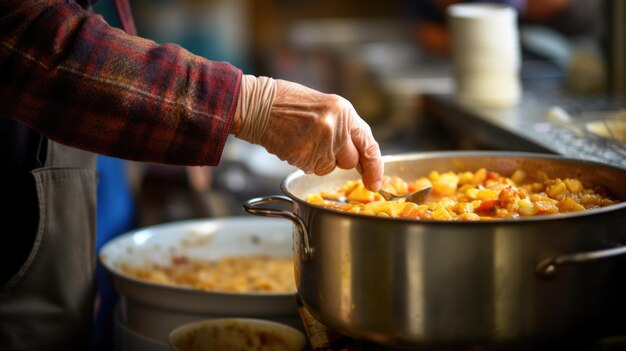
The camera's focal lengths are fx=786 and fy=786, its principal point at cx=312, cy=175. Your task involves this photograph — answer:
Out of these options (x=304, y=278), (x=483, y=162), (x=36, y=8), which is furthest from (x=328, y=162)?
(x=36, y=8)

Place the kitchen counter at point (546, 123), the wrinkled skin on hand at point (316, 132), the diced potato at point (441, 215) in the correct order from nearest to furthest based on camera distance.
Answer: the diced potato at point (441, 215) → the wrinkled skin on hand at point (316, 132) → the kitchen counter at point (546, 123)

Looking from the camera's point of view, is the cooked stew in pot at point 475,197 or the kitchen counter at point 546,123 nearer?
the cooked stew in pot at point 475,197

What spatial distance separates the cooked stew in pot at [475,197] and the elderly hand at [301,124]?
0.10 metres

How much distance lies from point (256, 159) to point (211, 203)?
0.94 m

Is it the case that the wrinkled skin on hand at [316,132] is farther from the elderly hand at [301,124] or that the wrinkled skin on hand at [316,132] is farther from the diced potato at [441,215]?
the diced potato at [441,215]

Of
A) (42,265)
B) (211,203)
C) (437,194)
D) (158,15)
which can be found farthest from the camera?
(158,15)

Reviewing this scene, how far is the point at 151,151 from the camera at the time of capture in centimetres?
143

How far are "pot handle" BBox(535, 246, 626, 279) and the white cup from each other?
63.9 inches

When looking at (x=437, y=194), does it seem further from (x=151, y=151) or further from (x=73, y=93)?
(x=73, y=93)

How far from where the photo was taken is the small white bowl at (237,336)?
5.41 feet

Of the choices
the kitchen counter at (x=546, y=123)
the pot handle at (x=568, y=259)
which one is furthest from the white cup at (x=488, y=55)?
the pot handle at (x=568, y=259)

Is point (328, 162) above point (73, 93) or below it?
below

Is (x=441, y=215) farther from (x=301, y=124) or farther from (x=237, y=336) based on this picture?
(x=237, y=336)

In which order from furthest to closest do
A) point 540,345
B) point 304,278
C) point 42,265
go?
point 42,265 → point 304,278 → point 540,345
